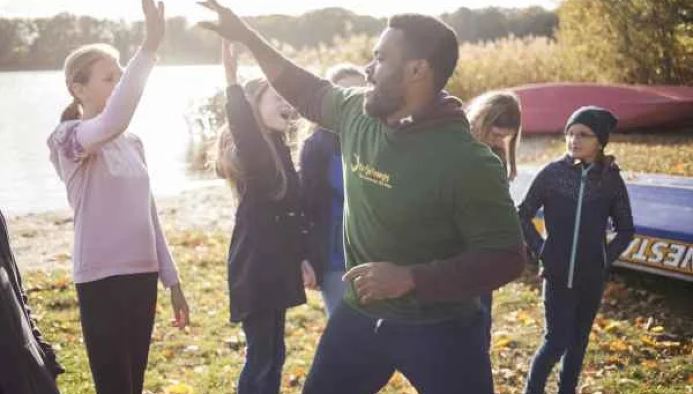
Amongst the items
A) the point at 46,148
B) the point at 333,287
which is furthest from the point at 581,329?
the point at 46,148

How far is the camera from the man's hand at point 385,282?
2.49 meters

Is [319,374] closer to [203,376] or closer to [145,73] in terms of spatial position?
[145,73]

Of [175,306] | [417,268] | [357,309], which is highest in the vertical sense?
[417,268]

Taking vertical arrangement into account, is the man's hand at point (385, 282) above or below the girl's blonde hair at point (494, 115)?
below

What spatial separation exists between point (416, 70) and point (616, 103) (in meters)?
14.7

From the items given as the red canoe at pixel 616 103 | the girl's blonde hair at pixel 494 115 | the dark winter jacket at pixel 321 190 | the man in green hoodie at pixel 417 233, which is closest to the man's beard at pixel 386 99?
the man in green hoodie at pixel 417 233

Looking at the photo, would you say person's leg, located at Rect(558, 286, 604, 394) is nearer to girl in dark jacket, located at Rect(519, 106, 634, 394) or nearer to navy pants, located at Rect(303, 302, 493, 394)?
girl in dark jacket, located at Rect(519, 106, 634, 394)

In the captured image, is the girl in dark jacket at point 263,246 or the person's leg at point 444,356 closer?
the person's leg at point 444,356

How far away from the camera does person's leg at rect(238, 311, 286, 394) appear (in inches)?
148

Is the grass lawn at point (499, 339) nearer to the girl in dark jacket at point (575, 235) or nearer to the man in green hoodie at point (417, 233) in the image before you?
the girl in dark jacket at point (575, 235)

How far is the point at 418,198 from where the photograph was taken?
2.63 meters

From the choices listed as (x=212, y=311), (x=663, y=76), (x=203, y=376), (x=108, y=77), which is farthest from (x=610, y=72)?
(x=108, y=77)

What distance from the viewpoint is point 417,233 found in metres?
2.69

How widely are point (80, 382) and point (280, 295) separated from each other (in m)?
2.35
